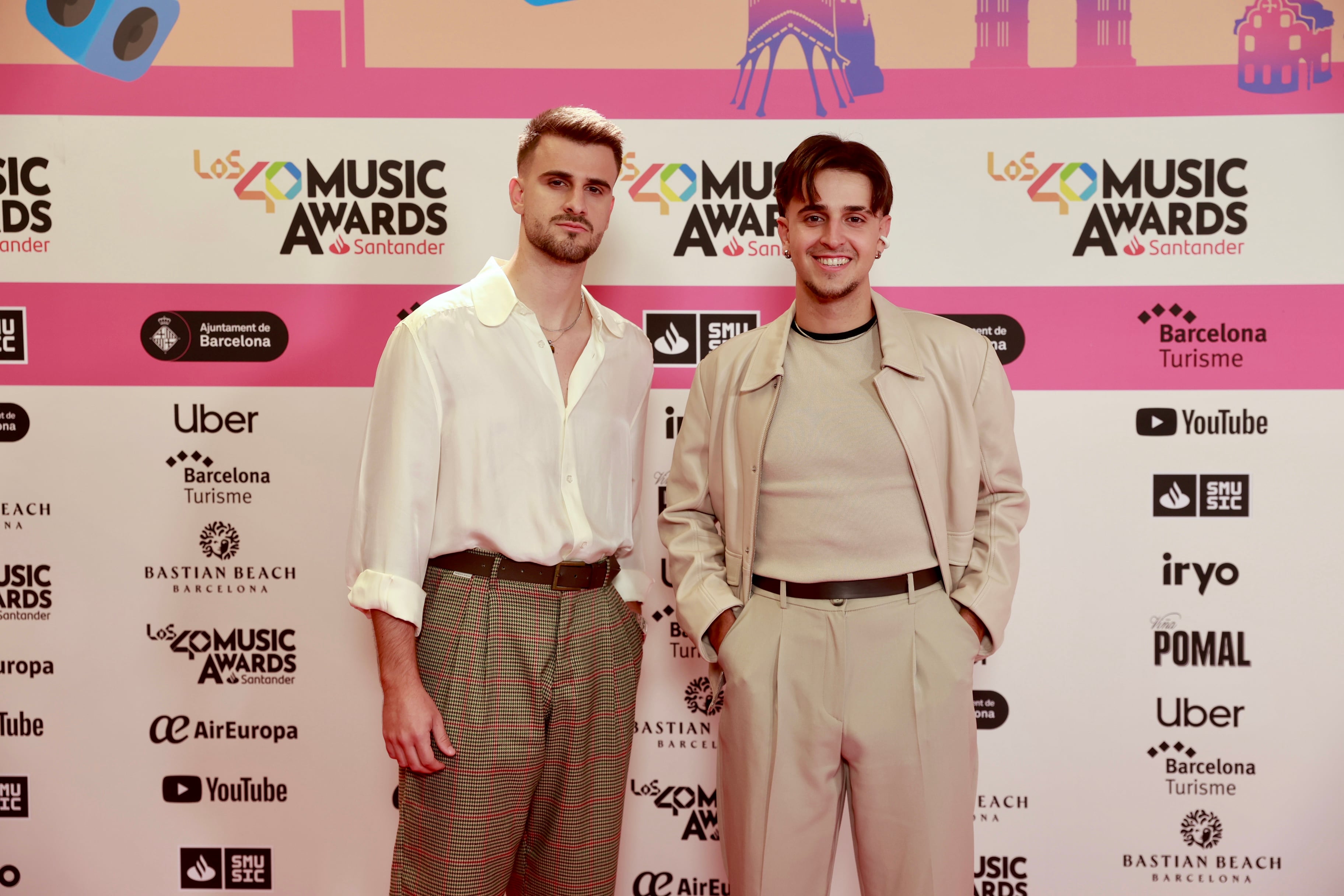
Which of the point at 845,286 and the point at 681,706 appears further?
the point at 681,706

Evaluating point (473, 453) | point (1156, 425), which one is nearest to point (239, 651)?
point (473, 453)

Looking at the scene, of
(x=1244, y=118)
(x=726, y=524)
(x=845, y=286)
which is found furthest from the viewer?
(x=1244, y=118)

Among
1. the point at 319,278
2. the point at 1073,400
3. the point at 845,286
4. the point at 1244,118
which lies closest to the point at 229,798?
the point at 319,278

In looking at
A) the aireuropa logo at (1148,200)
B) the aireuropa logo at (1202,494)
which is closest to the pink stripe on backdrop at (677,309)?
the aireuropa logo at (1148,200)

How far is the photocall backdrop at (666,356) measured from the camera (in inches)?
100

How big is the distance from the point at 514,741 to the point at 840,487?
3.04 ft

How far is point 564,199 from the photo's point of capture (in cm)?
196

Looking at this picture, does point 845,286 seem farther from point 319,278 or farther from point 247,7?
point 247,7

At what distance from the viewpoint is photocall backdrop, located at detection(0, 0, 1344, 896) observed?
254 centimetres

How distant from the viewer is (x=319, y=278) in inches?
103

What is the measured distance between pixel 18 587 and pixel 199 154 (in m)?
1.50

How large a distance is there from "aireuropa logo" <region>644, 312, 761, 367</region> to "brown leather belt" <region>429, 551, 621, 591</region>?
894mm

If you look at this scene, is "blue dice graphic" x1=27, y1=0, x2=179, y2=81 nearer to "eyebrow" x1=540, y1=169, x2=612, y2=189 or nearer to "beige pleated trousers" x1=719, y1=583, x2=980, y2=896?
"eyebrow" x1=540, y1=169, x2=612, y2=189

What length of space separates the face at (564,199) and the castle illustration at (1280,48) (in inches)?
81.2
